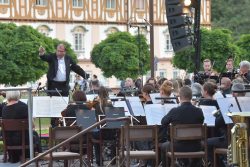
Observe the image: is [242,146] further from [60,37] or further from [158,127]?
[60,37]

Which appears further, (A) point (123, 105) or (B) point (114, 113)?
(A) point (123, 105)

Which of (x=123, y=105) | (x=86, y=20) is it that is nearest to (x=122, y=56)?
(x=86, y=20)

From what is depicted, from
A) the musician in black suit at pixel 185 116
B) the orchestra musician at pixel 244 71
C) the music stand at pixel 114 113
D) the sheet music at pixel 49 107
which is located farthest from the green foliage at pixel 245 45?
the musician in black suit at pixel 185 116

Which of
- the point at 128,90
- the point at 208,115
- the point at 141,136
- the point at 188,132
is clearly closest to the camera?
the point at 188,132

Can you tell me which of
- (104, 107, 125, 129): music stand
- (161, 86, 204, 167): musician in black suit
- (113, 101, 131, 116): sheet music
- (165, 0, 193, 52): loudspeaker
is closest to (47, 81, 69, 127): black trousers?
(165, 0, 193, 52): loudspeaker

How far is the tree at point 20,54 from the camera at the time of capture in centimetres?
5859

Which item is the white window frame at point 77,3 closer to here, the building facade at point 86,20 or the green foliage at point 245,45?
the building facade at point 86,20

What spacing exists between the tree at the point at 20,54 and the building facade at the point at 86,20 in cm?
835

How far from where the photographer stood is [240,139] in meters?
11.2

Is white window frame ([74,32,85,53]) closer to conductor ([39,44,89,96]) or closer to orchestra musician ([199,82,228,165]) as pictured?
conductor ([39,44,89,96])

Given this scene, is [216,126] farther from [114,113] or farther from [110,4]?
[110,4]

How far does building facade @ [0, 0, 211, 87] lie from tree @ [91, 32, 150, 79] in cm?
426

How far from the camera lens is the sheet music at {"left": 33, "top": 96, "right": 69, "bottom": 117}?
1766 centimetres

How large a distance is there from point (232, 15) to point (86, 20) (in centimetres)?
2511
